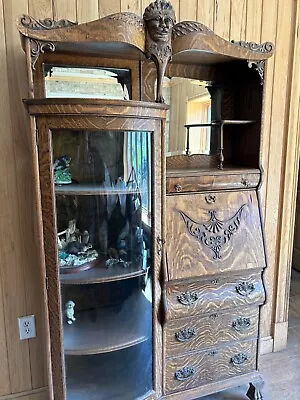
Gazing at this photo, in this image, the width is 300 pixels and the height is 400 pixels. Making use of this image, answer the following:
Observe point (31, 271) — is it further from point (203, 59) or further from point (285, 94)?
point (285, 94)

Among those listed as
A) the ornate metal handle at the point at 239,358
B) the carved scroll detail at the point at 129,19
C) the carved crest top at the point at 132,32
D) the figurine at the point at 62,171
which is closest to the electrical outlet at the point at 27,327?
the figurine at the point at 62,171

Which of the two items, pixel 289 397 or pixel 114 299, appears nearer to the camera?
pixel 114 299

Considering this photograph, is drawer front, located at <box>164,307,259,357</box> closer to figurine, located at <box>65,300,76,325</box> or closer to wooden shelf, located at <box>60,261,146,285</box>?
wooden shelf, located at <box>60,261,146,285</box>

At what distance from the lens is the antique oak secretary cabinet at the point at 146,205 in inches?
51.7

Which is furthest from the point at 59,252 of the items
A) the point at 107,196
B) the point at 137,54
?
the point at 137,54

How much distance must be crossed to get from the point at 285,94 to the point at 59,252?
4.99 feet

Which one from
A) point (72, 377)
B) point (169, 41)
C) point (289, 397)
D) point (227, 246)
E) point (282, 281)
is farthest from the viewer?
point (282, 281)

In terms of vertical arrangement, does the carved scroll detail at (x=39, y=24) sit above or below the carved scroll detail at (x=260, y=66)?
above

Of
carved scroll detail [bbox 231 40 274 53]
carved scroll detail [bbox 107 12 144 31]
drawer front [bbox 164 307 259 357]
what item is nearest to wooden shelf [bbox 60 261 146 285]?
drawer front [bbox 164 307 259 357]

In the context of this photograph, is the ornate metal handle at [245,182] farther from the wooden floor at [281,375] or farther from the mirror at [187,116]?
Answer: the wooden floor at [281,375]

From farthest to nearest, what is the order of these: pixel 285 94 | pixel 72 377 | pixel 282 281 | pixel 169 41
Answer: pixel 282 281
pixel 285 94
pixel 72 377
pixel 169 41

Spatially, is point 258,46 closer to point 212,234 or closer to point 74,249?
point 212,234

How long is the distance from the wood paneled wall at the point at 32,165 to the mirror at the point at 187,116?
0.33 meters

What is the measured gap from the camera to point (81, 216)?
4.73 feet
